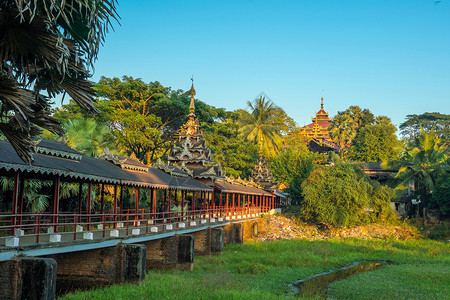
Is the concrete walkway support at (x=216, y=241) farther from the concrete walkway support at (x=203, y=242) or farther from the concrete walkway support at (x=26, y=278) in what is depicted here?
the concrete walkway support at (x=26, y=278)

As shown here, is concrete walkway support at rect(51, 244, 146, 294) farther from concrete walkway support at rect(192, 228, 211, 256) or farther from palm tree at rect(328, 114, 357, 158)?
palm tree at rect(328, 114, 357, 158)

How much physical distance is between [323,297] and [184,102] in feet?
110

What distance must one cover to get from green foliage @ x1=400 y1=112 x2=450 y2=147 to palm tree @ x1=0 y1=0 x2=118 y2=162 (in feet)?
277

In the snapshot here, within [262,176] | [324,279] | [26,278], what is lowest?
[324,279]

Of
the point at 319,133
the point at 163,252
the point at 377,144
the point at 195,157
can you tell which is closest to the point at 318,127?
the point at 319,133

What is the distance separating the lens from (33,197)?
2244 centimetres

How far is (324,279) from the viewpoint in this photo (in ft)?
82.8

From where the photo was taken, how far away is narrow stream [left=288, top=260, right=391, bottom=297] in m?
21.6

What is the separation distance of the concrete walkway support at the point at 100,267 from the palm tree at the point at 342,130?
65.1 metres

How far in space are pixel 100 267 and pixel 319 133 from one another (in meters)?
87.4

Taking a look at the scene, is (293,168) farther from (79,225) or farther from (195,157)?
(79,225)

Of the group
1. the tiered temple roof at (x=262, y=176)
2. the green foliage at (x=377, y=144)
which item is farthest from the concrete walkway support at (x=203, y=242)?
the green foliage at (x=377, y=144)

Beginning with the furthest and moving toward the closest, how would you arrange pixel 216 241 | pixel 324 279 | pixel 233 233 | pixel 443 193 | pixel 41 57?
1. pixel 443 193
2. pixel 233 233
3. pixel 216 241
4. pixel 324 279
5. pixel 41 57

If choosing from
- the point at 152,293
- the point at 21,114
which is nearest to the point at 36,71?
the point at 21,114
